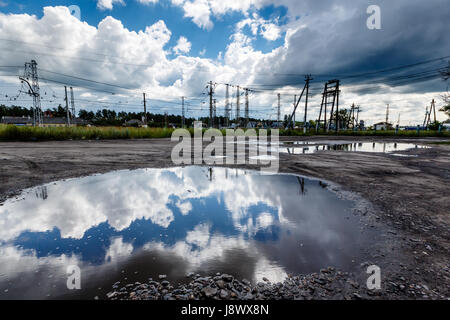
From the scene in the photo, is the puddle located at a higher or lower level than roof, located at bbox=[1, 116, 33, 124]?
lower

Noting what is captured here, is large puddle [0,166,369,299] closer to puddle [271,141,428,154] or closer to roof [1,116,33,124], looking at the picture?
puddle [271,141,428,154]

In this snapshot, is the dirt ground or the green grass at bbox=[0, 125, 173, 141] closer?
the dirt ground

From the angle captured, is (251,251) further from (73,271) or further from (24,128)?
(24,128)

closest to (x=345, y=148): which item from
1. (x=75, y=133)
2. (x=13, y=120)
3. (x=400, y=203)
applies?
(x=400, y=203)

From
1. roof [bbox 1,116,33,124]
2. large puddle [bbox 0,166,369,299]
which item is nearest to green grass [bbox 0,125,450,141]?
large puddle [bbox 0,166,369,299]

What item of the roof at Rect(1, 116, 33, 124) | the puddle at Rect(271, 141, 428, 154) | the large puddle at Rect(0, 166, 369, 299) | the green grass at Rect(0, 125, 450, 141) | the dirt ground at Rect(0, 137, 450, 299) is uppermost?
the roof at Rect(1, 116, 33, 124)

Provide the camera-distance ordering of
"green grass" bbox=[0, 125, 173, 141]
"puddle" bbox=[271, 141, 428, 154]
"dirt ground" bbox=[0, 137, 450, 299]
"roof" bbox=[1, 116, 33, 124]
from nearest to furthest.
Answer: "dirt ground" bbox=[0, 137, 450, 299] → "puddle" bbox=[271, 141, 428, 154] → "green grass" bbox=[0, 125, 173, 141] → "roof" bbox=[1, 116, 33, 124]

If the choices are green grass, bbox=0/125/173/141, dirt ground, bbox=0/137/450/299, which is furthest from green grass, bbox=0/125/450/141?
dirt ground, bbox=0/137/450/299

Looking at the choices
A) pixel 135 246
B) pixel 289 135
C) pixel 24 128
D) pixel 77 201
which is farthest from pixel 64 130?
pixel 289 135

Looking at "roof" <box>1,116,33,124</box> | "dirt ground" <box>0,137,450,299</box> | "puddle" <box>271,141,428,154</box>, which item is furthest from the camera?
"roof" <box>1,116,33,124</box>

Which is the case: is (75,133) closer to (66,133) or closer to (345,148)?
(66,133)

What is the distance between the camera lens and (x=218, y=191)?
5359mm

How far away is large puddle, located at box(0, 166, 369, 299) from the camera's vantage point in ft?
7.69

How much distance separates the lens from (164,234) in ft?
10.5
